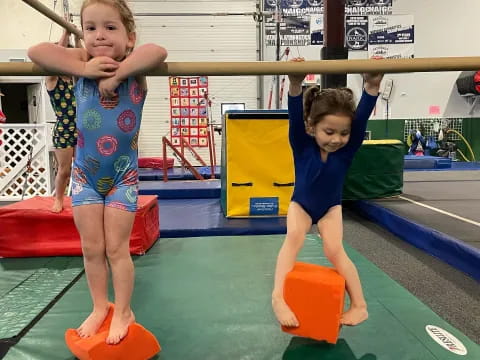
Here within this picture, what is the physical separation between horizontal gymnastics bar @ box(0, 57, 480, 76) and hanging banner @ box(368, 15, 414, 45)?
8046 millimetres

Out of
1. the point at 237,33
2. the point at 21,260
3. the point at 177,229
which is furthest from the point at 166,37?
the point at 21,260

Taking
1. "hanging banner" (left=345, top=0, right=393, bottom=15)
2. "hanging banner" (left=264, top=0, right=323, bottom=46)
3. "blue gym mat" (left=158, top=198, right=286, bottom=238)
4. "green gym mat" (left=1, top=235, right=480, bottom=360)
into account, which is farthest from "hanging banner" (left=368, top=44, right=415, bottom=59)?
"green gym mat" (left=1, top=235, right=480, bottom=360)

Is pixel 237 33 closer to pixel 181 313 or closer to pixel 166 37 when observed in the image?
pixel 166 37

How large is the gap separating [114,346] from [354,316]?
80 cm

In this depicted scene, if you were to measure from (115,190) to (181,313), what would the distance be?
26.8 inches

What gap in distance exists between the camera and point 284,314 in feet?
4.73

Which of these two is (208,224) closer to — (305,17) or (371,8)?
(305,17)

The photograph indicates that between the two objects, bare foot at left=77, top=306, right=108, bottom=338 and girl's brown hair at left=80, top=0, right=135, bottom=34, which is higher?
girl's brown hair at left=80, top=0, right=135, bottom=34

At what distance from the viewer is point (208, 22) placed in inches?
339

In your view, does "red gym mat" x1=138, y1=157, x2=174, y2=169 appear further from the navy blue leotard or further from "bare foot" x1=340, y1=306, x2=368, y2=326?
"bare foot" x1=340, y1=306, x2=368, y2=326

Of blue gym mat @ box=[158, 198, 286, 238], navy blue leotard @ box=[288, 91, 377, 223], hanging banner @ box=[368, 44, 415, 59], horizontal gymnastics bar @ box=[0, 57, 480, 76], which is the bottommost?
blue gym mat @ box=[158, 198, 286, 238]

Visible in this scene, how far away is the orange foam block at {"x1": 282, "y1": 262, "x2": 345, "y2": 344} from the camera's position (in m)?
1.42

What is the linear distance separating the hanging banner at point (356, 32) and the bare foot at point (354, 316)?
819 cm

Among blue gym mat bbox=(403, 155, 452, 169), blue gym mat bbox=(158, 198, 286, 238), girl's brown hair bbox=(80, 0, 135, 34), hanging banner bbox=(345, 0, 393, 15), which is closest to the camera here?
girl's brown hair bbox=(80, 0, 135, 34)
